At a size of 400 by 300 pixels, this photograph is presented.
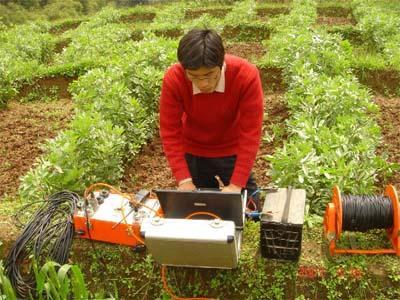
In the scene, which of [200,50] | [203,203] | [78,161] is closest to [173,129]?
[203,203]

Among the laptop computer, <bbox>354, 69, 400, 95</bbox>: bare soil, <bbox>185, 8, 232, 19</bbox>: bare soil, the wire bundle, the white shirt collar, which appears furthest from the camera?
<bbox>185, 8, 232, 19</bbox>: bare soil

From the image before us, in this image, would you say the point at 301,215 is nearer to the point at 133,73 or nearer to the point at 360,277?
the point at 360,277

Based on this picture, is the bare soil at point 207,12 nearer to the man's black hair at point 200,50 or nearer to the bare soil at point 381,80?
the bare soil at point 381,80

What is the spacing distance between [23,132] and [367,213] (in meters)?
6.44

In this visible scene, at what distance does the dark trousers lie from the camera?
4.13 meters

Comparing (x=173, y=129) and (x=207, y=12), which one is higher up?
(x=173, y=129)

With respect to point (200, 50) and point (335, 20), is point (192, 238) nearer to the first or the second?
point (200, 50)

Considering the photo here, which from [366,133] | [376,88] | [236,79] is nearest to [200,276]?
[236,79]

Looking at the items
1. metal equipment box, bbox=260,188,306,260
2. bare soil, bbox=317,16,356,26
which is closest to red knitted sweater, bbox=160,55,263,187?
metal equipment box, bbox=260,188,306,260

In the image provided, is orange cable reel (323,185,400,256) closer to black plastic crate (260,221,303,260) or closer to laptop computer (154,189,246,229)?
black plastic crate (260,221,303,260)

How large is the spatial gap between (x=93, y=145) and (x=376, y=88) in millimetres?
6075

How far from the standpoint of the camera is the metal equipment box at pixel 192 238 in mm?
2934

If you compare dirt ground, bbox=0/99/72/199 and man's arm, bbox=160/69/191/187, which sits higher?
man's arm, bbox=160/69/191/187

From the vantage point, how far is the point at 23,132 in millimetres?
8172
